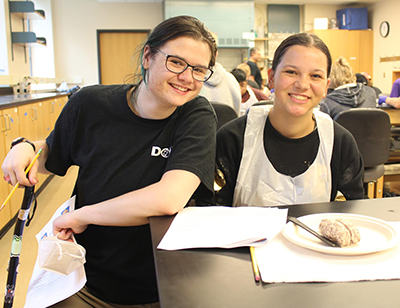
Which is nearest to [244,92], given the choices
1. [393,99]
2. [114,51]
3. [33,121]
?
[393,99]

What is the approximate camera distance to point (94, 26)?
8219mm

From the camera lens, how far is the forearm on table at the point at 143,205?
88cm

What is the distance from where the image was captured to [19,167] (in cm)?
100

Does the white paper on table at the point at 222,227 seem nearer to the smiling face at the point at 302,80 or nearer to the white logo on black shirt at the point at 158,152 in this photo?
the white logo on black shirt at the point at 158,152

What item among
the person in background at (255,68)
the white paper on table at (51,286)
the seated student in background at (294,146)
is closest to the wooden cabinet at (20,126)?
the white paper on table at (51,286)

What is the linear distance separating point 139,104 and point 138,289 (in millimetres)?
533

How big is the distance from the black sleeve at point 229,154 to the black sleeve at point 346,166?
31 cm

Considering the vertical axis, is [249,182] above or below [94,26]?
below

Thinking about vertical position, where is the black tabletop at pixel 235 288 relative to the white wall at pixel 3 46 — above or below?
below

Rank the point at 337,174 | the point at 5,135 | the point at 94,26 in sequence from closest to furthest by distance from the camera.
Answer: the point at 337,174 → the point at 5,135 → the point at 94,26

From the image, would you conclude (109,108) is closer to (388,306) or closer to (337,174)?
(337,174)

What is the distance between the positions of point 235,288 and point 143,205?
382 mm

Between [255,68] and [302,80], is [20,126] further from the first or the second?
[255,68]

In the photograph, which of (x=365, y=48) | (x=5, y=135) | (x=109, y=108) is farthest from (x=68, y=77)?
(x=109, y=108)
